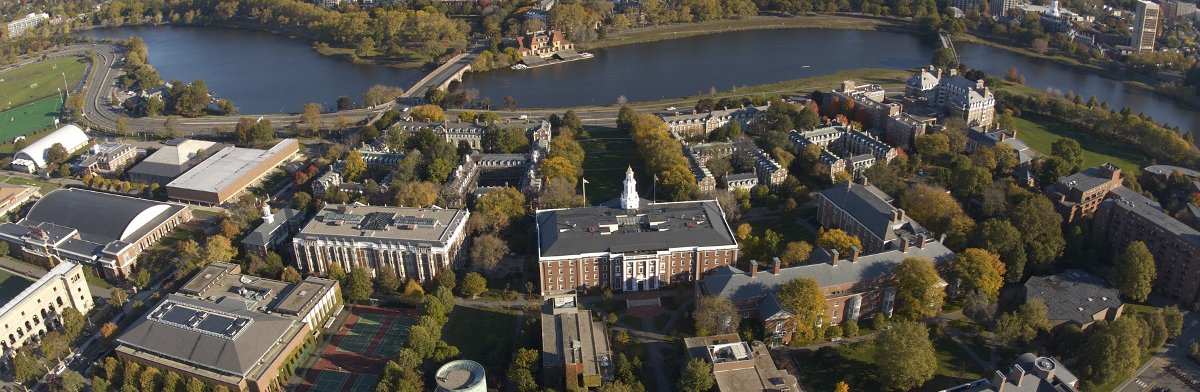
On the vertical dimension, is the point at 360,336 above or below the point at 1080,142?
below

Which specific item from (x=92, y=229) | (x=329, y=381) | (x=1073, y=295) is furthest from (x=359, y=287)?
(x=1073, y=295)

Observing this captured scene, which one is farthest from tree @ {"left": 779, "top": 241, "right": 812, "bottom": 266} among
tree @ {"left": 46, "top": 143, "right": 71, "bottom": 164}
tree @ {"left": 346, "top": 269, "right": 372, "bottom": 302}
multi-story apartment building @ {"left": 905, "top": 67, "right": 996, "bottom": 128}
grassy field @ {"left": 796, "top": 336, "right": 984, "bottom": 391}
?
tree @ {"left": 46, "top": 143, "right": 71, "bottom": 164}

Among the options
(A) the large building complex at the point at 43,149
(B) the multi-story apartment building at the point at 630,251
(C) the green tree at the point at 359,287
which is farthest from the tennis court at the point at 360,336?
(A) the large building complex at the point at 43,149

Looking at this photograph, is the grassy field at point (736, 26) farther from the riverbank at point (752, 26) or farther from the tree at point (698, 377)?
the tree at point (698, 377)

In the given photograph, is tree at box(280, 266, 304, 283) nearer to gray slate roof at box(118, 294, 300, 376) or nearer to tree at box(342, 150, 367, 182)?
gray slate roof at box(118, 294, 300, 376)

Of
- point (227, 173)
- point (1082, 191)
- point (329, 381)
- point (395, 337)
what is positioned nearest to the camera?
point (329, 381)

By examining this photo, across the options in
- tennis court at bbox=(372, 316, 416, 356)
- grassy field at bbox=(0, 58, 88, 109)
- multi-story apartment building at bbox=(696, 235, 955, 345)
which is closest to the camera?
multi-story apartment building at bbox=(696, 235, 955, 345)

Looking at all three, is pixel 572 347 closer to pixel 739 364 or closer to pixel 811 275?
pixel 739 364
